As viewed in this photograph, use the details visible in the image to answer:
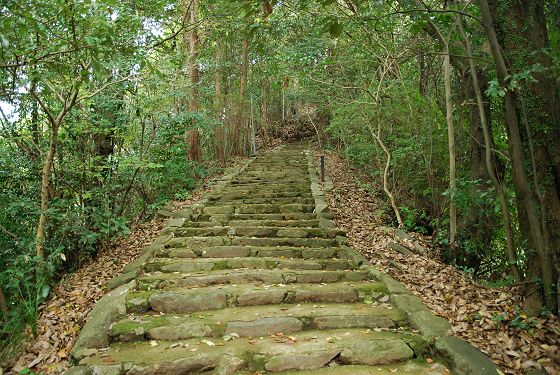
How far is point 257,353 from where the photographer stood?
3348 mm

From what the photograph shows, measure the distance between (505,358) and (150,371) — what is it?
2937 mm

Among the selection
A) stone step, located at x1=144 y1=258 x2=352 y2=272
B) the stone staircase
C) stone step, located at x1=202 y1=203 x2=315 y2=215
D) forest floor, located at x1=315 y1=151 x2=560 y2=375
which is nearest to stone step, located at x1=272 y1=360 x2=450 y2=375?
the stone staircase

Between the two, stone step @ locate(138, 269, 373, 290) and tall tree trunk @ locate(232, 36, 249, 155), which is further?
tall tree trunk @ locate(232, 36, 249, 155)

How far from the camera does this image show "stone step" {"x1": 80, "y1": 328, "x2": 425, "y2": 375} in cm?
319

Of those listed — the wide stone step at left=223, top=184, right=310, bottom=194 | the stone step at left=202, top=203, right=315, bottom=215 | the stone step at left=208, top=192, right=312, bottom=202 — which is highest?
the wide stone step at left=223, top=184, right=310, bottom=194

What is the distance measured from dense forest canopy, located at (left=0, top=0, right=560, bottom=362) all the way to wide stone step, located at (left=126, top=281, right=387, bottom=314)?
114 centimetres

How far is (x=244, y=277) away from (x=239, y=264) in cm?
52

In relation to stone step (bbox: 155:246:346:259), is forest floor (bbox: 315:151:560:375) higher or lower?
lower

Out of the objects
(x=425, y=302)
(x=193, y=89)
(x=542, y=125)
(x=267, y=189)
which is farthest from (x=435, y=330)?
(x=193, y=89)

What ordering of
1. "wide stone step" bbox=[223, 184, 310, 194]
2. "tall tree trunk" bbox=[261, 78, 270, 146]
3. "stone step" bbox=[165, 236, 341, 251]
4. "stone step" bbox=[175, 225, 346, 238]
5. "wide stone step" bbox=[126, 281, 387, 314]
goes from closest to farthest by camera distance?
"wide stone step" bbox=[126, 281, 387, 314]
"stone step" bbox=[165, 236, 341, 251]
"stone step" bbox=[175, 225, 346, 238]
"wide stone step" bbox=[223, 184, 310, 194]
"tall tree trunk" bbox=[261, 78, 270, 146]

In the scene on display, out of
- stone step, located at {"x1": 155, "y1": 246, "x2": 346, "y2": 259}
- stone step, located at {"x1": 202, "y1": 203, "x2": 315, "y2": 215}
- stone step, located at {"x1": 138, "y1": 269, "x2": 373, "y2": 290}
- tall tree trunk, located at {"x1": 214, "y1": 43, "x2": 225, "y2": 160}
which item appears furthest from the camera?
tall tree trunk, located at {"x1": 214, "y1": 43, "x2": 225, "y2": 160}

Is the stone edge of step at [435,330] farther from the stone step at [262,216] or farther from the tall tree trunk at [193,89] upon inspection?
the tall tree trunk at [193,89]

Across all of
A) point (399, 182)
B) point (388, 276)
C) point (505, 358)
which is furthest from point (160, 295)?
point (399, 182)

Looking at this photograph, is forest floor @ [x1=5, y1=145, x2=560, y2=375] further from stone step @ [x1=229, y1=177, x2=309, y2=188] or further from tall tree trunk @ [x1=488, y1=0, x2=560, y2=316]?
stone step @ [x1=229, y1=177, x2=309, y2=188]
